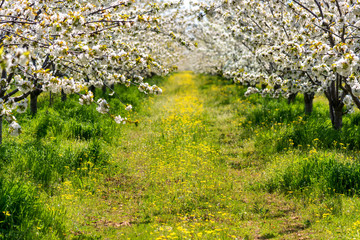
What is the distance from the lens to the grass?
4434 mm

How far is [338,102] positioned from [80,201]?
714cm

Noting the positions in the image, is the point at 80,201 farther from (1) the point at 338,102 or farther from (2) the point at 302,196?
(1) the point at 338,102

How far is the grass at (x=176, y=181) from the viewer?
4434 millimetres

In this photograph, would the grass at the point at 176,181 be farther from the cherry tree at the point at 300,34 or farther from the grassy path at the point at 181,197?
the cherry tree at the point at 300,34

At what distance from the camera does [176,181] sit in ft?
20.9

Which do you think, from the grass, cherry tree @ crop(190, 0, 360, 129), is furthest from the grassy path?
cherry tree @ crop(190, 0, 360, 129)

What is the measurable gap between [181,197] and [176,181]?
2.82 ft

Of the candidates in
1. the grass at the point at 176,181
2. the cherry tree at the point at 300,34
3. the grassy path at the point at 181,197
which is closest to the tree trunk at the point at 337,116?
the cherry tree at the point at 300,34

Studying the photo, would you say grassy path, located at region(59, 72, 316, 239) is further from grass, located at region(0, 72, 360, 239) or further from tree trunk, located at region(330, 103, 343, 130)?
tree trunk, located at region(330, 103, 343, 130)

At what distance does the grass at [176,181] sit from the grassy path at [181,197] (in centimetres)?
2

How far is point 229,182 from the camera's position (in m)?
6.34

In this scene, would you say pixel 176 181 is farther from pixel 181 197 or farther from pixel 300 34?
pixel 300 34

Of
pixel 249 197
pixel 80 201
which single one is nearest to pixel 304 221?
pixel 249 197

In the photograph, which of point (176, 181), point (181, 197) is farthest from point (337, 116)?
point (181, 197)
